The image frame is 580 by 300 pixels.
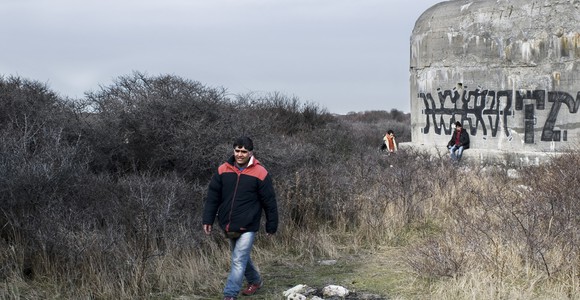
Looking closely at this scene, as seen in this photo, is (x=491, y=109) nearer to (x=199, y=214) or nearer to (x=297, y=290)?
(x=199, y=214)

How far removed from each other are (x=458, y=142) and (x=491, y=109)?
957 millimetres

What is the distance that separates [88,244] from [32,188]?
113cm

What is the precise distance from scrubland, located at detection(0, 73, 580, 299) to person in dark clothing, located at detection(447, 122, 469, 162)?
9.49ft

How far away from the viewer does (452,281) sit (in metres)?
5.62

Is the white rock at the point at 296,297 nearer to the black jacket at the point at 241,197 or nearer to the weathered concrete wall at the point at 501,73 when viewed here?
the black jacket at the point at 241,197

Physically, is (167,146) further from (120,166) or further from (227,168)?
(227,168)

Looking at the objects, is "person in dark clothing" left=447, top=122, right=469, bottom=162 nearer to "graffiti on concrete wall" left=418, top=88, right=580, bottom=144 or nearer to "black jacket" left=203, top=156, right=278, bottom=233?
"graffiti on concrete wall" left=418, top=88, right=580, bottom=144

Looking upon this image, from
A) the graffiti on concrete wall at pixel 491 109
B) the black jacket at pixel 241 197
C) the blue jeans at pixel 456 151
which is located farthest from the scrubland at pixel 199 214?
the blue jeans at pixel 456 151

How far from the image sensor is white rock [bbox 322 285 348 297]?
19.5 feet

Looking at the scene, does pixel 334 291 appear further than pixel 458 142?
No

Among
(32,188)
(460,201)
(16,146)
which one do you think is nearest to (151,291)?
(32,188)

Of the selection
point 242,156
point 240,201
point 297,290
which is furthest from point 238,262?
point 242,156

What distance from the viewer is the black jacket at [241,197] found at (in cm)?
562

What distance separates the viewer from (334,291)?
19.6 ft
